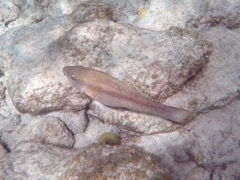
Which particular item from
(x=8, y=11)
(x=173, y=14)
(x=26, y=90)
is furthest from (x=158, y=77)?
(x=8, y=11)

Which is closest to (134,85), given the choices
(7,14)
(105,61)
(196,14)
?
(105,61)

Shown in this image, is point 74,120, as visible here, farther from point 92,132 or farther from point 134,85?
point 134,85

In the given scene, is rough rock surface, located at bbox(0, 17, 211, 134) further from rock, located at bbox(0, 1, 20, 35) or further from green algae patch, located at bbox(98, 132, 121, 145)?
rock, located at bbox(0, 1, 20, 35)

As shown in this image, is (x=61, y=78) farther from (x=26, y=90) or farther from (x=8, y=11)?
(x=8, y=11)

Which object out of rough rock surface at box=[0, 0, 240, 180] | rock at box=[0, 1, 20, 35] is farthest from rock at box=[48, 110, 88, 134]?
rock at box=[0, 1, 20, 35]

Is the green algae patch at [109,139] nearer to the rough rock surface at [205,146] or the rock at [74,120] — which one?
the rough rock surface at [205,146]

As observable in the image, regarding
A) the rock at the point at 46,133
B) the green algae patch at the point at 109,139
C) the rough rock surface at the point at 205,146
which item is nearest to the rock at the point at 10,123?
the rock at the point at 46,133
